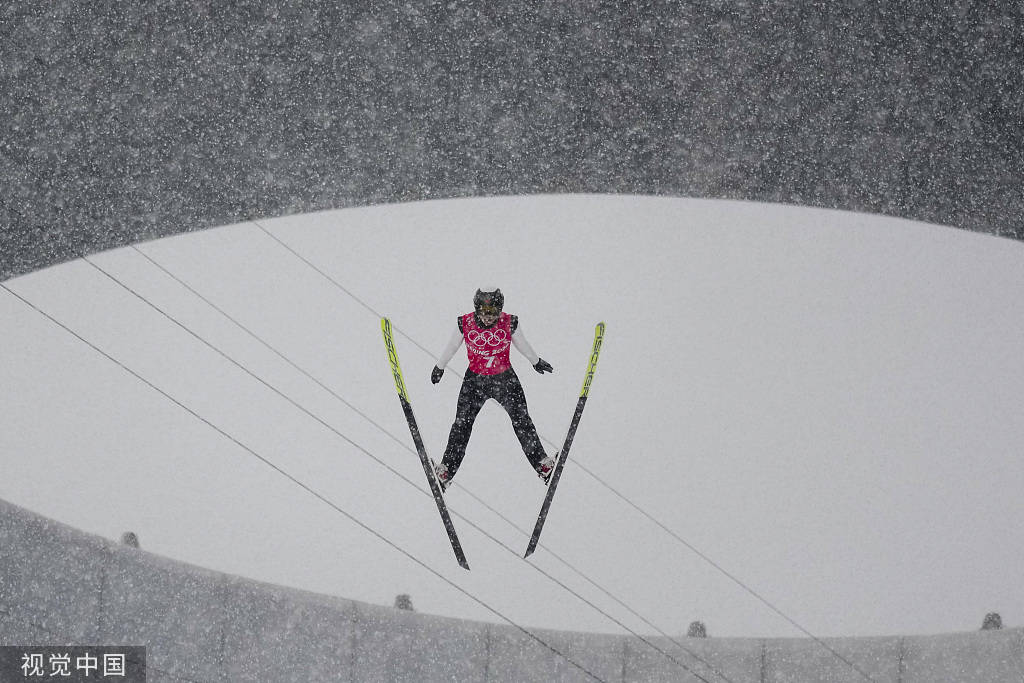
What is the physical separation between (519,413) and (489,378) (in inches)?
14.1

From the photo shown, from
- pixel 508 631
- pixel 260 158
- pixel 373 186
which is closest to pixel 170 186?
pixel 260 158

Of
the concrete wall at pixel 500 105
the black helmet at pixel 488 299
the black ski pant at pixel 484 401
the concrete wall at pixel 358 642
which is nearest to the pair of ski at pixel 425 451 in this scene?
the black ski pant at pixel 484 401

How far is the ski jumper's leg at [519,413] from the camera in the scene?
856 centimetres

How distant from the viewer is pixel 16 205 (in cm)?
939

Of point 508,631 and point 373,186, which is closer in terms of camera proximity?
point 373,186

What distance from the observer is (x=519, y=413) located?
341 inches

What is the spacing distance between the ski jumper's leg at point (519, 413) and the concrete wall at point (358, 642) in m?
3.85

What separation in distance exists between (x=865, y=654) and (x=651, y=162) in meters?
5.64

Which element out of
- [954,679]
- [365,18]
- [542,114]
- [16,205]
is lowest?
[954,679]

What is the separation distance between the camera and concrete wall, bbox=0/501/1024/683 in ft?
39.2

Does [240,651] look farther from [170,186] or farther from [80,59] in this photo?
[80,59]

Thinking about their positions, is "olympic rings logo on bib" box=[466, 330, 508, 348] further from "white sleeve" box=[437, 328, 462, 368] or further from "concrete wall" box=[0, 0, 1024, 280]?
"concrete wall" box=[0, 0, 1024, 280]

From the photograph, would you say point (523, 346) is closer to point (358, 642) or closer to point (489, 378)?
point (489, 378)

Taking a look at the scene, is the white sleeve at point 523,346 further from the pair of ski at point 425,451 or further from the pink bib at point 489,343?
the pair of ski at point 425,451
